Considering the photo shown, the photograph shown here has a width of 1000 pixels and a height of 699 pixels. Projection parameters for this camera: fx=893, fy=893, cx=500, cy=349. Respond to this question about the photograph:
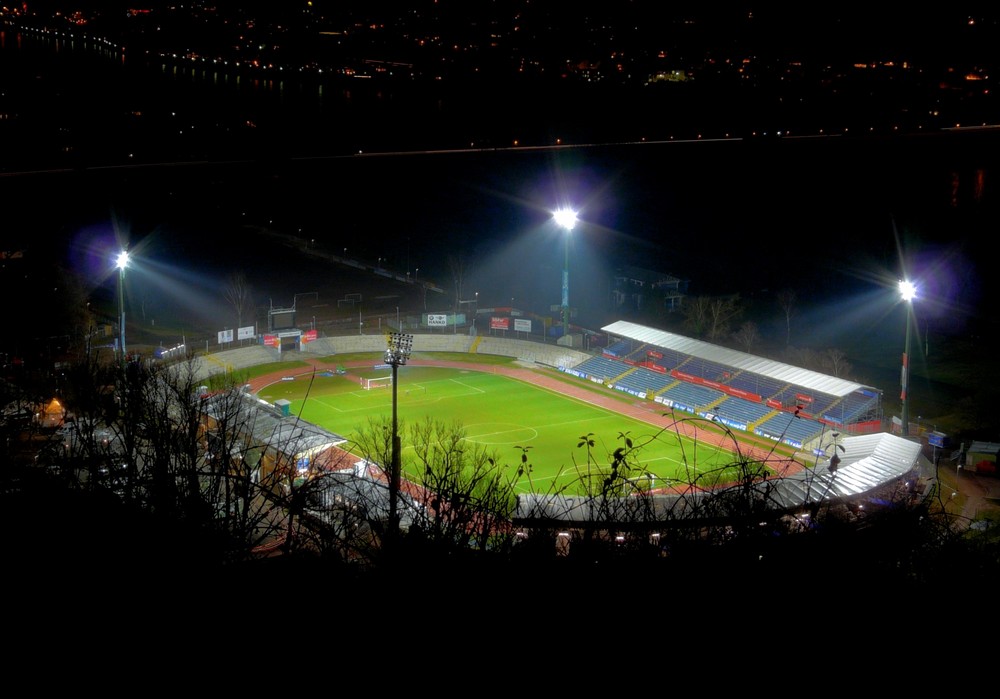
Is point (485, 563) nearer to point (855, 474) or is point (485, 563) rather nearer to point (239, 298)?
point (855, 474)

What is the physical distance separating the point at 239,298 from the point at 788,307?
21.3 m

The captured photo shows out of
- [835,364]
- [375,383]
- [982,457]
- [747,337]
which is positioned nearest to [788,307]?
[747,337]

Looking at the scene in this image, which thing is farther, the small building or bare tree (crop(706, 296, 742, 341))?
bare tree (crop(706, 296, 742, 341))

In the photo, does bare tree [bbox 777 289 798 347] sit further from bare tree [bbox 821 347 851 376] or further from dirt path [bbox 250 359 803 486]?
dirt path [bbox 250 359 803 486]

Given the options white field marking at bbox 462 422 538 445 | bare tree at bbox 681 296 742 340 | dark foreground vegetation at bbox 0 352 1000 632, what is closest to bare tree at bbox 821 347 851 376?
bare tree at bbox 681 296 742 340

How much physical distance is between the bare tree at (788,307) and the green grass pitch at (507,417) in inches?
438

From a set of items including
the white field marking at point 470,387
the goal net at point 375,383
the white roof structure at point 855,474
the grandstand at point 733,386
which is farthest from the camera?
the white field marking at point 470,387

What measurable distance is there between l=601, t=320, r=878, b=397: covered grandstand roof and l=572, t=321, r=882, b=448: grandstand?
25 millimetres

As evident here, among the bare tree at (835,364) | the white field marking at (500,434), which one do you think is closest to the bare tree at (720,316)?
the bare tree at (835,364)

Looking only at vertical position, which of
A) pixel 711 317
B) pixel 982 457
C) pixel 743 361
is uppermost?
pixel 711 317

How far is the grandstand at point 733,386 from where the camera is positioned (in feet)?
73.7

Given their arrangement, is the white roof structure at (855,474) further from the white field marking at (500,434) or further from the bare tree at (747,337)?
the bare tree at (747,337)

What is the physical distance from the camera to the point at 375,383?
27.0 metres

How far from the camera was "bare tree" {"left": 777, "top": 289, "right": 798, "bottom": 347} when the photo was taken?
3383cm
